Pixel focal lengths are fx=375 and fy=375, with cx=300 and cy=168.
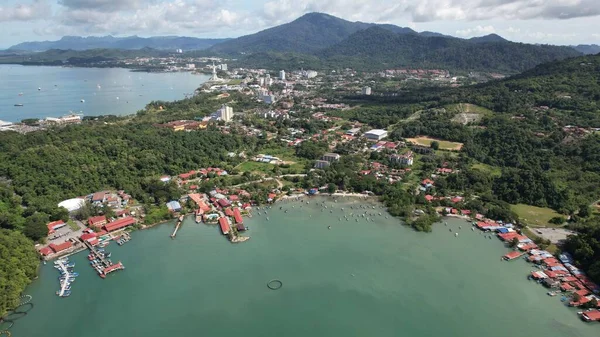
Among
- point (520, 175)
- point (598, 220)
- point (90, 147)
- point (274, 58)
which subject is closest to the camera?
point (598, 220)

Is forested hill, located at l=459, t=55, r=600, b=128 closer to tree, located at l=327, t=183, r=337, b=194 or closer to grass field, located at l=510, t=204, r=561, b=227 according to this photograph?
grass field, located at l=510, t=204, r=561, b=227

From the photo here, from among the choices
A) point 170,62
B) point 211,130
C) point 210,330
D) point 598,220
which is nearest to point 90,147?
point 211,130

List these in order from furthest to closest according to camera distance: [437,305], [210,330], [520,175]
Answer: [520,175], [437,305], [210,330]

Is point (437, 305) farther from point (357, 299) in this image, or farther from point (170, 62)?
point (170, 62)

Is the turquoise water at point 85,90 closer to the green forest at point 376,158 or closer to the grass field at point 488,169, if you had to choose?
the green forest at point 376,158

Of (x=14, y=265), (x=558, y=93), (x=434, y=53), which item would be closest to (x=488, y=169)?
(x=558, y=93)

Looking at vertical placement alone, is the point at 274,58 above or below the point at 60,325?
above

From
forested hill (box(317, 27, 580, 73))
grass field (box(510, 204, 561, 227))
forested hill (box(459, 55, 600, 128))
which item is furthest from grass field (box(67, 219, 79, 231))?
forested hill (box(317, 27, 580, 73))

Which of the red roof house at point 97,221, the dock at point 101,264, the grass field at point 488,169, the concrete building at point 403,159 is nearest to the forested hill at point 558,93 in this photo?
the grass field at point 488,169
